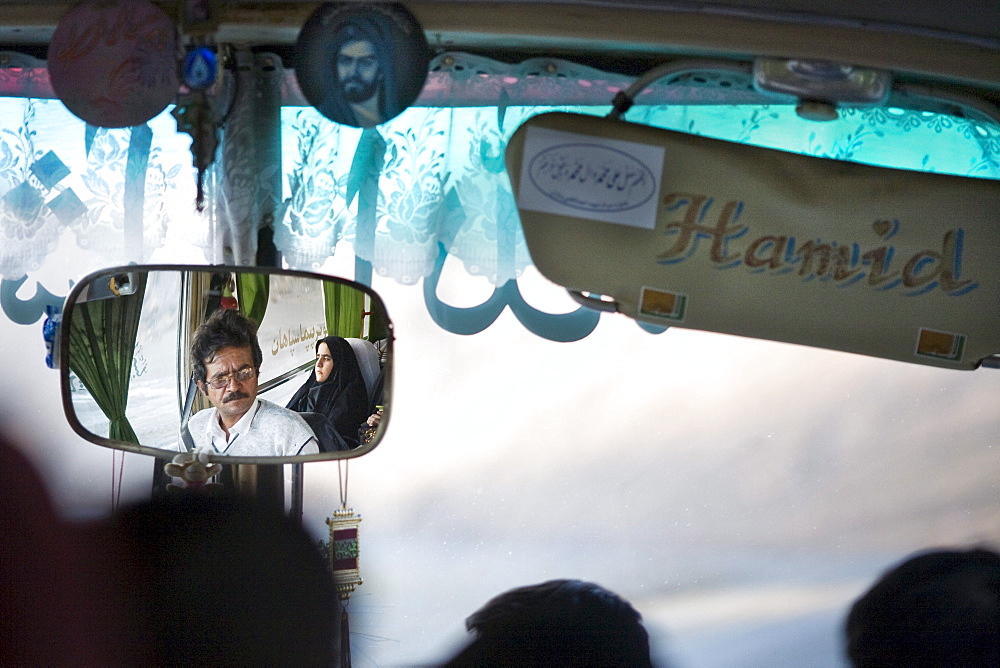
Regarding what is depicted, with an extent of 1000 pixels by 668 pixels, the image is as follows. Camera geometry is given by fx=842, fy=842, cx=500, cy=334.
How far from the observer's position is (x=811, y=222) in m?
1.36

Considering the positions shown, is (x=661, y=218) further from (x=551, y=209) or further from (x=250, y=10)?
(x=250, y=10)

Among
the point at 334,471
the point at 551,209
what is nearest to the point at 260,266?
the point at 551,209

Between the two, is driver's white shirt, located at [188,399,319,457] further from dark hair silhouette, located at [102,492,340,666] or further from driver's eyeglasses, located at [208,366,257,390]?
dark hair silhouette, located at [102,492,340,666]

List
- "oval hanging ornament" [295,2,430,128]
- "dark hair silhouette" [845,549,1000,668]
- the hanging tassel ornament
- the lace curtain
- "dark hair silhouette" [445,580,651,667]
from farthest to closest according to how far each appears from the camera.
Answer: the hanging tassel ornament
"dark hair silhouette" [445,580,651,667]
"dark hair silhouette" [845,549,1000,668]
the lace curtain
"oval hanging ornament" [295,2,430,128]

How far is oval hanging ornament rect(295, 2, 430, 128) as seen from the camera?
4.24 feet

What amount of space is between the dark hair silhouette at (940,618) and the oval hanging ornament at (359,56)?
56.4 inches

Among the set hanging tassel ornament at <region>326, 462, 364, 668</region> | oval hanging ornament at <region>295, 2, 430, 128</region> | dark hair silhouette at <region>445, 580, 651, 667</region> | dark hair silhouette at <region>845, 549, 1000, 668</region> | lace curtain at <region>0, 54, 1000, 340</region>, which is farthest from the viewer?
hanging tassel ornament at <region>326, 462, 364, 668</region>

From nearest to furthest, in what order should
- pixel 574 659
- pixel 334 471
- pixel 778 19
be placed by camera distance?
1. pixel 778 19
2. pixel 574 659
3. pixel 334 471

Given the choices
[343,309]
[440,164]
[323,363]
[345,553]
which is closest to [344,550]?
[345,553]

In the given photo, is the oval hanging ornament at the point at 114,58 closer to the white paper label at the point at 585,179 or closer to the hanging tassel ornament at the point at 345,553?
the white paper label at the point at 585,179

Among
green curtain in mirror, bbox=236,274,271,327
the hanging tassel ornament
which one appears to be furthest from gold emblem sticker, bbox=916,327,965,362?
the hanging tassel ornament

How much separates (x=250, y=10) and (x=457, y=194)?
44cm

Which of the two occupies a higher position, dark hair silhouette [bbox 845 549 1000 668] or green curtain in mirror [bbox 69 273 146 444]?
green curtain in mirror [bbox 69 273 146 444]

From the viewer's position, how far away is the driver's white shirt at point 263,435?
151 centimetres
